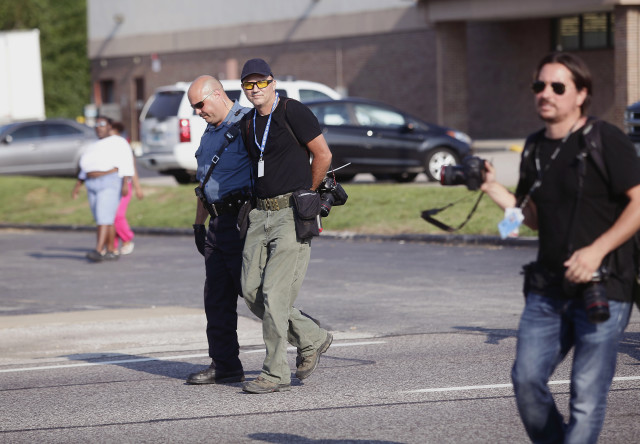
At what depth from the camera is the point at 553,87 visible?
451 centimetres

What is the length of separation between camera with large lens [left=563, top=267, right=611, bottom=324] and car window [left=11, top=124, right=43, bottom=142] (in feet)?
83.5

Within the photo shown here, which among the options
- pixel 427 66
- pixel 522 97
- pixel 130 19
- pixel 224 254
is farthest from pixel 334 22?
pixel 224 254

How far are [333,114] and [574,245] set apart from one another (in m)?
17.5

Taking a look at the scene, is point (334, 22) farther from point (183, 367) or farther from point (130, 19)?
point (183, 367)

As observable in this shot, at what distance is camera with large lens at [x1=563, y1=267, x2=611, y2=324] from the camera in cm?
437

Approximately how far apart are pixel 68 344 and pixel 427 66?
30001 millimetres

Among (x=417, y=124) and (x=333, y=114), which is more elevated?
A: (x=333, y=114)

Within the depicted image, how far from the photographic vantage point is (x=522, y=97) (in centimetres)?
3688

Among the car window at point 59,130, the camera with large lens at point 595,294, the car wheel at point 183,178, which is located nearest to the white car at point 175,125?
the car wheel at point 183,178

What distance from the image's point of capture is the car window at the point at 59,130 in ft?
94.0

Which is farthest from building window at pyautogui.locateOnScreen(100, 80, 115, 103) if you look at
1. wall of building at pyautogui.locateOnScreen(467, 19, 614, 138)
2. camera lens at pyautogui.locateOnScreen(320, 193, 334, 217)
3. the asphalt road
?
camera lens at pyautogui.locateOnScreen(320, 193, 334, 217)

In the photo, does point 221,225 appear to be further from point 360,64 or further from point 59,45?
point 59,45

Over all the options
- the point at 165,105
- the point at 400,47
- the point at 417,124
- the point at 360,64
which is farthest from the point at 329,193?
the point at 360,64

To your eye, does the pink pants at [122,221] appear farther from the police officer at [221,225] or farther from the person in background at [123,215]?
the police officer at [221,225]
